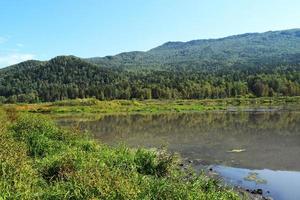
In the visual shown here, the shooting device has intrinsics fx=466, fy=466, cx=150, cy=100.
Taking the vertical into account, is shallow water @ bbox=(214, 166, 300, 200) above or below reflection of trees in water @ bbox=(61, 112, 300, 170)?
above

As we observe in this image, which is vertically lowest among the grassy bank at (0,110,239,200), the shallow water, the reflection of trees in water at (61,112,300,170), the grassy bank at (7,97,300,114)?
the grassy bank at (7,97,300,114)

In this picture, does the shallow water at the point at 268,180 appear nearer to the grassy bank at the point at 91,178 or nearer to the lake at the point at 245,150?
the lake at the point at 245,150

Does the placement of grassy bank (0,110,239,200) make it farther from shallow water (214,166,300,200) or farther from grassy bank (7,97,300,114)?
grassy bank (7,97,300,114)

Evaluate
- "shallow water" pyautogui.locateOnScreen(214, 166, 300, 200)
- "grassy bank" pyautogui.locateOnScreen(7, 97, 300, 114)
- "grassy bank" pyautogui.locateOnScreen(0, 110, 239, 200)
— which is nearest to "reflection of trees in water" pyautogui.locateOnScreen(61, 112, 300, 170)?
"shallow water" pyautogui.locateOnScreen(214, 166, 300, 200)

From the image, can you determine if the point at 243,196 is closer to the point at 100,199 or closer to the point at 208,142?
the point at 100,199

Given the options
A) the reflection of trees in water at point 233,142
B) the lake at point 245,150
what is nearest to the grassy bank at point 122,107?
the reflection of trees in water at point 233,142

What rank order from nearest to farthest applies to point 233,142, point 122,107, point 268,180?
point 268,180
point 233,142
point 122,107

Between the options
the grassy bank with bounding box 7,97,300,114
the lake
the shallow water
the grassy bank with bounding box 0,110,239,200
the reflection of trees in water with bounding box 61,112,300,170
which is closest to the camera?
the grassy bank with bounding box 0,110,239,200

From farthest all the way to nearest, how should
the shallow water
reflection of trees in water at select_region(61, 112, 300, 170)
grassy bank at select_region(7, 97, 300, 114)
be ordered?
grassy bank at select_region(7, 97, 300, 114), reflection of trees in water at select_region(61, 112, 300, 170), the shallow water

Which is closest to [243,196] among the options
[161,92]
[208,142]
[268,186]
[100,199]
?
[268,186]

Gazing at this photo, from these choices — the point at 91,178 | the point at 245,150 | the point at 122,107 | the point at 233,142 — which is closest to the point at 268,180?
the point at 245,150

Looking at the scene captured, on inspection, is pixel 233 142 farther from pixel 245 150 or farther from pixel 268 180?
pixel 268 180

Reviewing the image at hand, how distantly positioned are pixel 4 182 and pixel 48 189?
1693mm

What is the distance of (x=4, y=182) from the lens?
1496 centimetres
